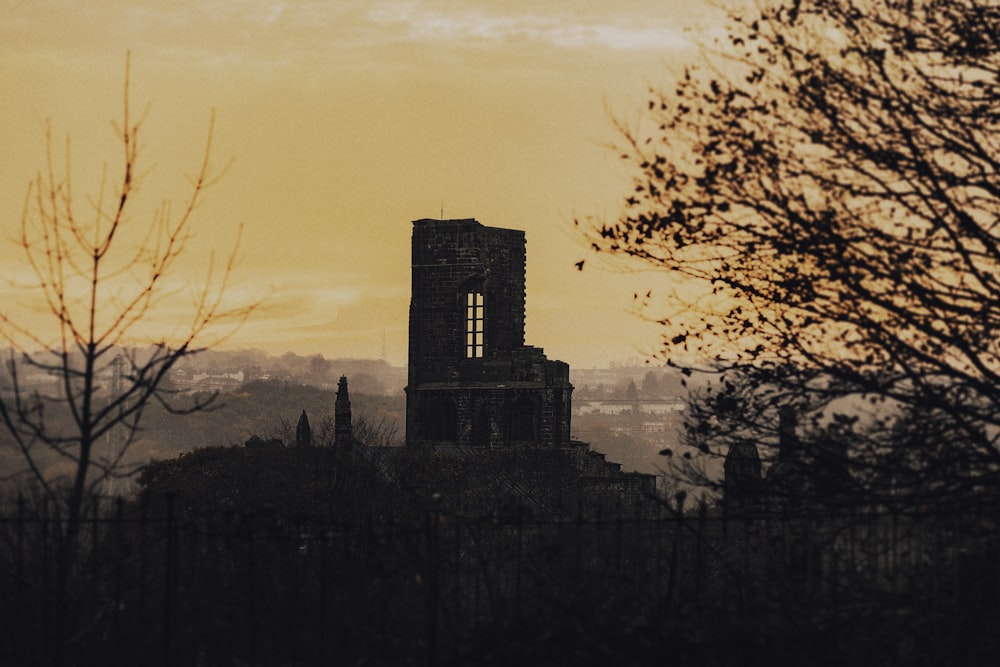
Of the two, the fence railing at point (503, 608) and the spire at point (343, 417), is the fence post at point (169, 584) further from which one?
the spire at point (343, 417)

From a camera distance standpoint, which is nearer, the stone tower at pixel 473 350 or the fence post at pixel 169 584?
the fence post at pixel 169 584

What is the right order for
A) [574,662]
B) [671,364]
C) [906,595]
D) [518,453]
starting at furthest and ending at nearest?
1. [518,453]
2. [671,364]
3. [906,595]
4. [574,662]

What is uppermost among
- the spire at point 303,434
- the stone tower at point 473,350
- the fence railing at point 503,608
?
the stone tower at point 473,350

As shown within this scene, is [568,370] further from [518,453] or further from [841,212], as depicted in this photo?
[841,212]

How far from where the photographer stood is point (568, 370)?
64125 mm

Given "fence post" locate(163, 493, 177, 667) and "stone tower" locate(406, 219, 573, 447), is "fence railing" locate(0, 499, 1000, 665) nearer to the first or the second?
"fence post" locate(163, 493, 177, 667)

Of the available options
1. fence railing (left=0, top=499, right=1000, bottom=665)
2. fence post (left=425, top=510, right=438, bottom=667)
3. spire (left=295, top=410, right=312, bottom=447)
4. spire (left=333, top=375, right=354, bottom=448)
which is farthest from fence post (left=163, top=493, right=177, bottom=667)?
spire (left=333, top=375, right=354, bottom=448)

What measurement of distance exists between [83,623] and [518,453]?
48971 mm

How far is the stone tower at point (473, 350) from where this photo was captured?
205ft

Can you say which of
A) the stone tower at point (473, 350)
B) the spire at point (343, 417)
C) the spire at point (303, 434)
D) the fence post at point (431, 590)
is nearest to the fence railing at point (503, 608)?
the fence post at point (431, 590)

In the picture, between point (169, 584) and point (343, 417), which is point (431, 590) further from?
point (343, 417)

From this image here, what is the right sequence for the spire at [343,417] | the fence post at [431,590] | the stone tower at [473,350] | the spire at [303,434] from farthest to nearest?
the stone tower at [473,350] < the spire at [343,417] < the spire at [303,434] < the fence post at [431,590]

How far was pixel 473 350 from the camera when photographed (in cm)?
6575

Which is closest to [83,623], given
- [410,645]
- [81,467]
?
[81,467]
